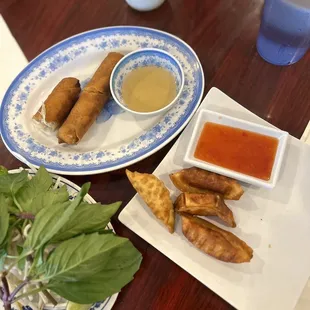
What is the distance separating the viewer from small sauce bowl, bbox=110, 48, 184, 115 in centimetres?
128

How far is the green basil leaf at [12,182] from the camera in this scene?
886 mm

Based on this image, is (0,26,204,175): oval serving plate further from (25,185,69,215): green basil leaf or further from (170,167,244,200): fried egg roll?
(25,185,69,215): green basil leaf

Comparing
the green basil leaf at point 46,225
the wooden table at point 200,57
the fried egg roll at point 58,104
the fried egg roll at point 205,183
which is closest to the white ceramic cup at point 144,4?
the wooden table at point 200,57

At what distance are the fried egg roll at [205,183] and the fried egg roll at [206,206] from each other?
1.6 inches

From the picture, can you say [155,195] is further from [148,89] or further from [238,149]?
[148,89]

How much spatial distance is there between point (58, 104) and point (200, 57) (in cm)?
53

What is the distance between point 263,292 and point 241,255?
0.10 m

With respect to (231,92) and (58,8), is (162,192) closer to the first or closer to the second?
(231,92)

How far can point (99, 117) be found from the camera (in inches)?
52.2

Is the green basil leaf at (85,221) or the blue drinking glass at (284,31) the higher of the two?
the blue drinking glass at (284,31)

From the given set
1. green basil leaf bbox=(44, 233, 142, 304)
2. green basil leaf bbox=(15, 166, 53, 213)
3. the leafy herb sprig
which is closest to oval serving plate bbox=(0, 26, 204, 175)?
green basil leaf bbox=(15, 166, 53, 213)

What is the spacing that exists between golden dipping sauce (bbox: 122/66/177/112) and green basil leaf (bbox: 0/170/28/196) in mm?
471

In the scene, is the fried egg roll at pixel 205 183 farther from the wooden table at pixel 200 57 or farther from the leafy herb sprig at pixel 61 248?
the leafy herb sprig at pixel 61 248

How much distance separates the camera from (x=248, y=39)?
140 centimetres
